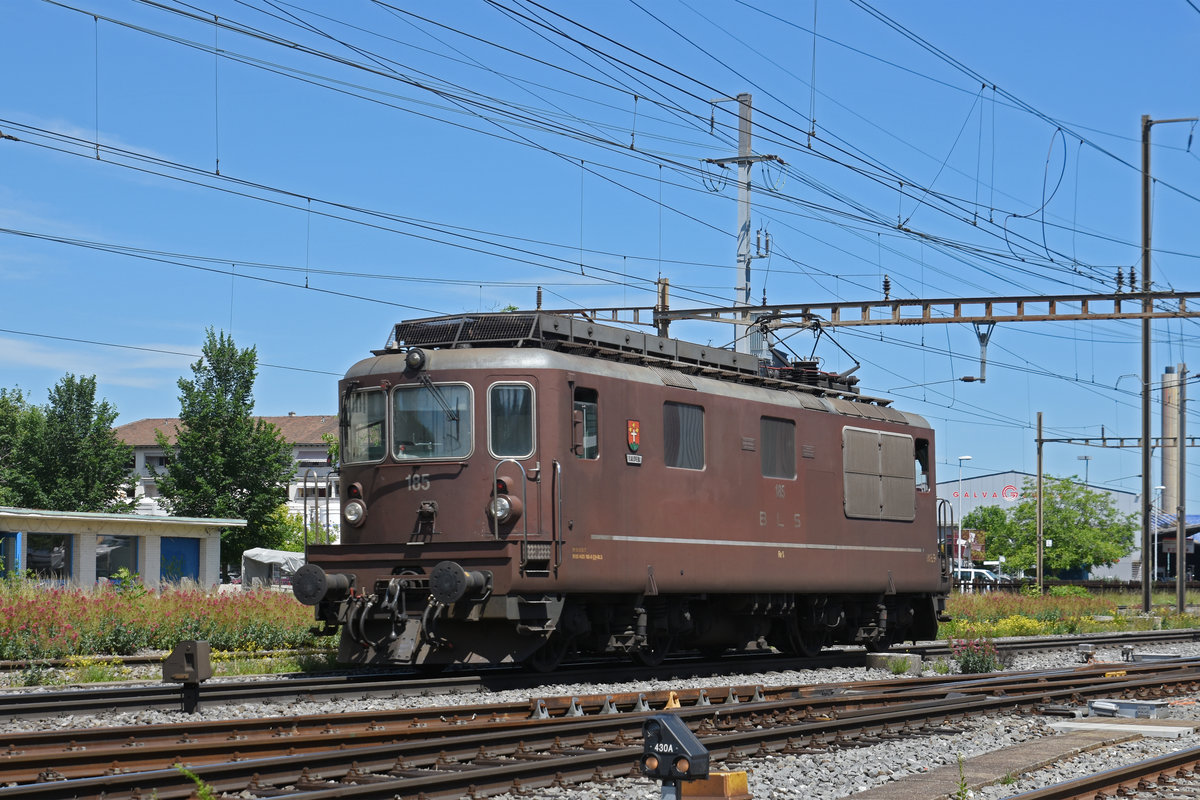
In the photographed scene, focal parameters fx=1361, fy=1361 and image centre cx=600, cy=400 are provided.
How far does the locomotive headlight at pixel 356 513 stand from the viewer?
15539 millimetres

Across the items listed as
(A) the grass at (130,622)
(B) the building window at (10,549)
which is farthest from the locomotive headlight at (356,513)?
(B) the building window at (10,549)

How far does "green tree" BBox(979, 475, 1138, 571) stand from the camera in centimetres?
7575

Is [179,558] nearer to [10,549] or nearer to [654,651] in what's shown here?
[10,549]

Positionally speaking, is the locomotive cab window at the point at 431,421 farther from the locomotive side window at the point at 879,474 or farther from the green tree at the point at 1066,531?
the green tree at the point at 1066,531

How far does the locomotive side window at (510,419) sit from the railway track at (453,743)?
10.7ft

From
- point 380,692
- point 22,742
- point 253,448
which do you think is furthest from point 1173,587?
point 22,742

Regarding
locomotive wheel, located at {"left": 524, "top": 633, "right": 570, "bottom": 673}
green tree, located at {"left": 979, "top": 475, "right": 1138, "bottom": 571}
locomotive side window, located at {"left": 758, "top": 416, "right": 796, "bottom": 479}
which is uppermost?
locomotive side window, located at {"left": 758, "top": 416, "right": 796, "bottom": 479}

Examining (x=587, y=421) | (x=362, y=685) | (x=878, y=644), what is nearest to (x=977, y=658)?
(x=878, y=644)

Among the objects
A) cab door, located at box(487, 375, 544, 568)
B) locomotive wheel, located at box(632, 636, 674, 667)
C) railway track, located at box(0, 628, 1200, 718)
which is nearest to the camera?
railway track, located at box(0, 628, 1200, 718)

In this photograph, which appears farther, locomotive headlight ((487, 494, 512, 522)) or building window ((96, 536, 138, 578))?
building window ((96, 536, 138, 578))

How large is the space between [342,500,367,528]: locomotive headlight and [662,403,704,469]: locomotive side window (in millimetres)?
3586

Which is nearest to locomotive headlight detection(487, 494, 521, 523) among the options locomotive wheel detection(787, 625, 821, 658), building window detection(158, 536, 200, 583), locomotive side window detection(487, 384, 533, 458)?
locomotive side window detection(487, 384, 533, 458)

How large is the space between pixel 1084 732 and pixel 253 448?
53197 mm

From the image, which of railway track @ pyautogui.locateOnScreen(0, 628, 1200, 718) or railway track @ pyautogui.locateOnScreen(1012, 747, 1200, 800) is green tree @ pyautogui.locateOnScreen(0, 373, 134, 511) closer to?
railway track @ pyautogui.locateOnScreen(0, 628, 1200, 718)
